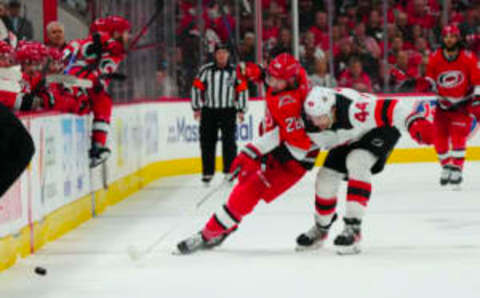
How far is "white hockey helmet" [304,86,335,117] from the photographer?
15.1 ft

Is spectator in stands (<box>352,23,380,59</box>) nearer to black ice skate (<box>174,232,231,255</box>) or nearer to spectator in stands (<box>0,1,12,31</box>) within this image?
spectator in stands (<box>0,1,12,31</box>)

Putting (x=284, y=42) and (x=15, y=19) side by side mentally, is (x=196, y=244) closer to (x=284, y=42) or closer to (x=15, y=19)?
(x=15, y=19)

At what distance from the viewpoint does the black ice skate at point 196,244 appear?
4930 millimetres

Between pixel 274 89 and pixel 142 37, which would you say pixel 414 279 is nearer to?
pixel 274 89

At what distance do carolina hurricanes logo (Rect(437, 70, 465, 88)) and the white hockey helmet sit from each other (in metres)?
3.89

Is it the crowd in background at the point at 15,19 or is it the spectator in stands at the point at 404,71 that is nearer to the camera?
the crowd in background at the point at 15,19

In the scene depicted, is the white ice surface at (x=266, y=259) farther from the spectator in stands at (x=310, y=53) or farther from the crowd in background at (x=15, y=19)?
the spectator in stands at (x=310, y=53)

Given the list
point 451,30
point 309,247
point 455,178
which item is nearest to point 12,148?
point 309,247

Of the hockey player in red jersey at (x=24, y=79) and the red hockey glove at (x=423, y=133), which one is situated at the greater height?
the hockey player in red jersey at (x=24, y=79)

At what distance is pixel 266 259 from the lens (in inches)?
187

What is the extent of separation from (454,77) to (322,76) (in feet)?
9.47

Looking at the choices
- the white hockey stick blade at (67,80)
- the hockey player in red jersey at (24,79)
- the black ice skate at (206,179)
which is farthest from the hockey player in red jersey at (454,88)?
the hockey player in red jersey at (24,79)

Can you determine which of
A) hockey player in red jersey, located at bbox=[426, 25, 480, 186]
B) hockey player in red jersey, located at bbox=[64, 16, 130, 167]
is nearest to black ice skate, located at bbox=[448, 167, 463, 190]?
hockey player in red jersey, located at bbox=[426, 25, 480, 186]

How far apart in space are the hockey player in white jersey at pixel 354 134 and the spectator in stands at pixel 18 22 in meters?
2.04
